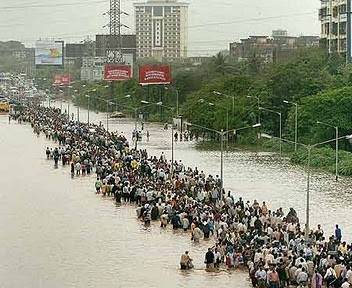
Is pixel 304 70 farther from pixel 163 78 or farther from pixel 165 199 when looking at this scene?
pixel 165 199

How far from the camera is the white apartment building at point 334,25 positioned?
3187 inches

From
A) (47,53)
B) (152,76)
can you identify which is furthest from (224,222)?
(47,53)

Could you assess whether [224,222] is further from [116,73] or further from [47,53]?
[47,53]

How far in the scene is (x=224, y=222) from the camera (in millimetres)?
25422

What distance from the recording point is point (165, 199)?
1176 inches

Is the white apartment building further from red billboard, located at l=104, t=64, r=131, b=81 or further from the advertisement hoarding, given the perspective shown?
the advertisement hoarding

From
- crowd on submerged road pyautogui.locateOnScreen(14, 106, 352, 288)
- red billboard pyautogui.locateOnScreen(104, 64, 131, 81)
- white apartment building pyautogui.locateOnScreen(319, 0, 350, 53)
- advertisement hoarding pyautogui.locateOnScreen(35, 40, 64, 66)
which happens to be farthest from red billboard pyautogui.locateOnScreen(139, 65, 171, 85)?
advertisement hoarding pyautogui.locateOnScreen(35, 40, 64, 66)

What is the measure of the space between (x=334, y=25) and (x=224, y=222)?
200ft

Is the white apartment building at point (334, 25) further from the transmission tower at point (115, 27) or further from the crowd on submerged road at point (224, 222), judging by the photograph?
the crowd on submerged road at point (224, 222)

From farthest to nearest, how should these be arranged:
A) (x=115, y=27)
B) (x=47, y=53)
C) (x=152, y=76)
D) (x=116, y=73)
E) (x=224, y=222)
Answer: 1. (x=47, y=53)
2. (x=115, y=27)
3. (x=116, y=73)
4. (x=152, y=76)
5. (x=224, y=222)

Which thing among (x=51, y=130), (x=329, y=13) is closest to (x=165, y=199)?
(x=51, y=130)

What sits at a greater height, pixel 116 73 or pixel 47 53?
pixel 47 53

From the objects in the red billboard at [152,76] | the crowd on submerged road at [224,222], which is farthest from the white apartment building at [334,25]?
the crowd on submerged road at [224,222]

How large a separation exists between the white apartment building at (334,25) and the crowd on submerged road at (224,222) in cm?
4143
